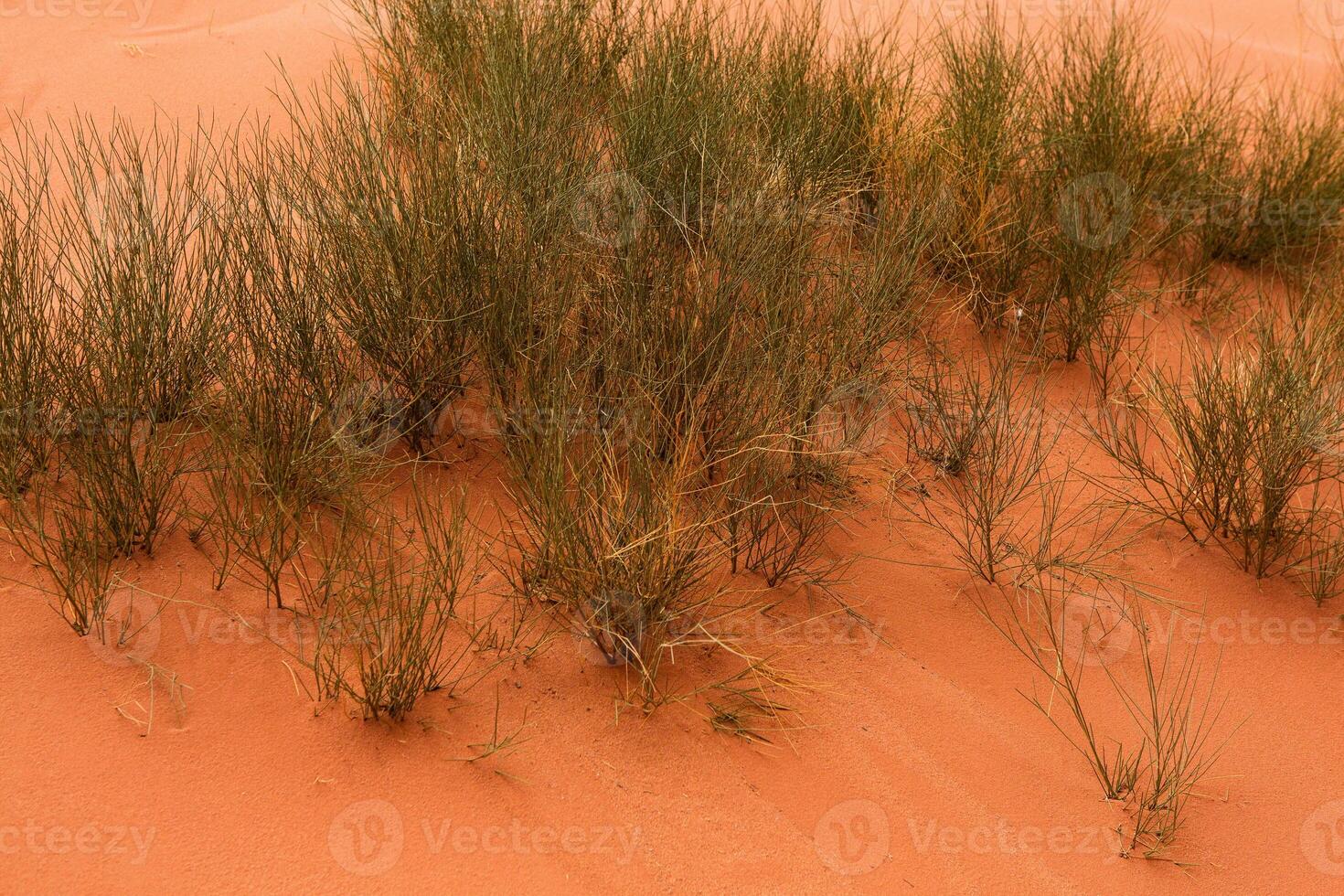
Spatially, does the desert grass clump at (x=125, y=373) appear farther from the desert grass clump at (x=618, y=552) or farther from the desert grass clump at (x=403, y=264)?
the desert grass clump at (x=618, y=552)

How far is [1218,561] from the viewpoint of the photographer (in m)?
2.87

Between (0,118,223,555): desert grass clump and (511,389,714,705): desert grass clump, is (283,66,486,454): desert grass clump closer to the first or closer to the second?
(0,118,223,555): desert grass clump

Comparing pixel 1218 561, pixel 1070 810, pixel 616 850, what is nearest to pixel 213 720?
pixel 616 850

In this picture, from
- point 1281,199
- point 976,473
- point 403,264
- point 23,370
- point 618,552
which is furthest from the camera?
point 1281,199

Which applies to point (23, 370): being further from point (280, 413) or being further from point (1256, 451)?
point (1256, 451)

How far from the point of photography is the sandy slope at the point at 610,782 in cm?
188

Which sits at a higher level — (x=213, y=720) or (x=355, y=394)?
(x=355, y=394)

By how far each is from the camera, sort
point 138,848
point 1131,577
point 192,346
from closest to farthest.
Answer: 1. point 138,848
2. point 192,346
3. point 1131,577

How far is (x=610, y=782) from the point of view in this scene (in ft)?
6.77

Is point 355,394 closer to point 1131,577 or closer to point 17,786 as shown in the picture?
point 17,786

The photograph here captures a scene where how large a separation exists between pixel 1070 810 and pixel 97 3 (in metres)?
5.00

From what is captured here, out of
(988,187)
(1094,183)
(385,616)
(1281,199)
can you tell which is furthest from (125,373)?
(1281,199)

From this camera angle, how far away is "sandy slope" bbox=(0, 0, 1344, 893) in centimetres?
188

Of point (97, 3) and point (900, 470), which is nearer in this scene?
point (900, 470)
